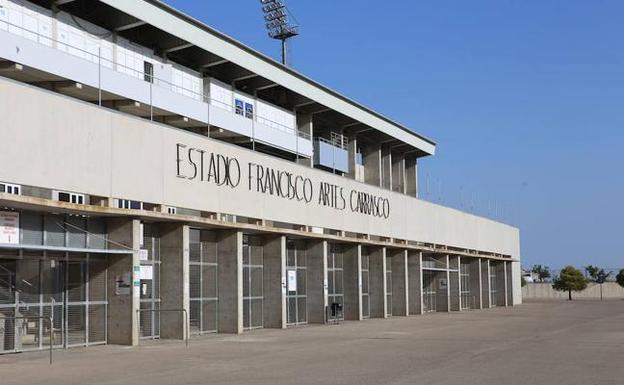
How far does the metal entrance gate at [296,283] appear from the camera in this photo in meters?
35.2

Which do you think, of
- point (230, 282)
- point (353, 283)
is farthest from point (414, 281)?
point (230, 282)

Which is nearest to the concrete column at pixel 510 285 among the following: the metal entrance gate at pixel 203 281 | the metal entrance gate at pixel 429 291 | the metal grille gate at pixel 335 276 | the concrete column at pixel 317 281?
the metal entrance gate at pixel 429 291

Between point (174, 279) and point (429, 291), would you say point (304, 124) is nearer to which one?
point (429, 291)

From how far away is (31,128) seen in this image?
67.2ft

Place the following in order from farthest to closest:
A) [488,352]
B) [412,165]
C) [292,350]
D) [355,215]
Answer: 1. [412,165]
2. [355,215]
3. [292,350]
4. [488,352]

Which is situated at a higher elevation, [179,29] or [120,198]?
[179,29]

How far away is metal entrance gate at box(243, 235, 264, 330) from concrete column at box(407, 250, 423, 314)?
17.6m

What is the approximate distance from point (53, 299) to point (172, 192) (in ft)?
18.0

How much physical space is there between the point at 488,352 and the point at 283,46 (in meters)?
54.6

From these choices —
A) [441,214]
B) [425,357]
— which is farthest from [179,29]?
[441,214]

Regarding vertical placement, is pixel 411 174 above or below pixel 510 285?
above

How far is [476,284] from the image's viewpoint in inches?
2404

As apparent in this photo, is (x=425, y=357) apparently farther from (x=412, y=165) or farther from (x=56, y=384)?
(x=412, y=165)

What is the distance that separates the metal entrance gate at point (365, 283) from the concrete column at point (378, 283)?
0.64 feet
